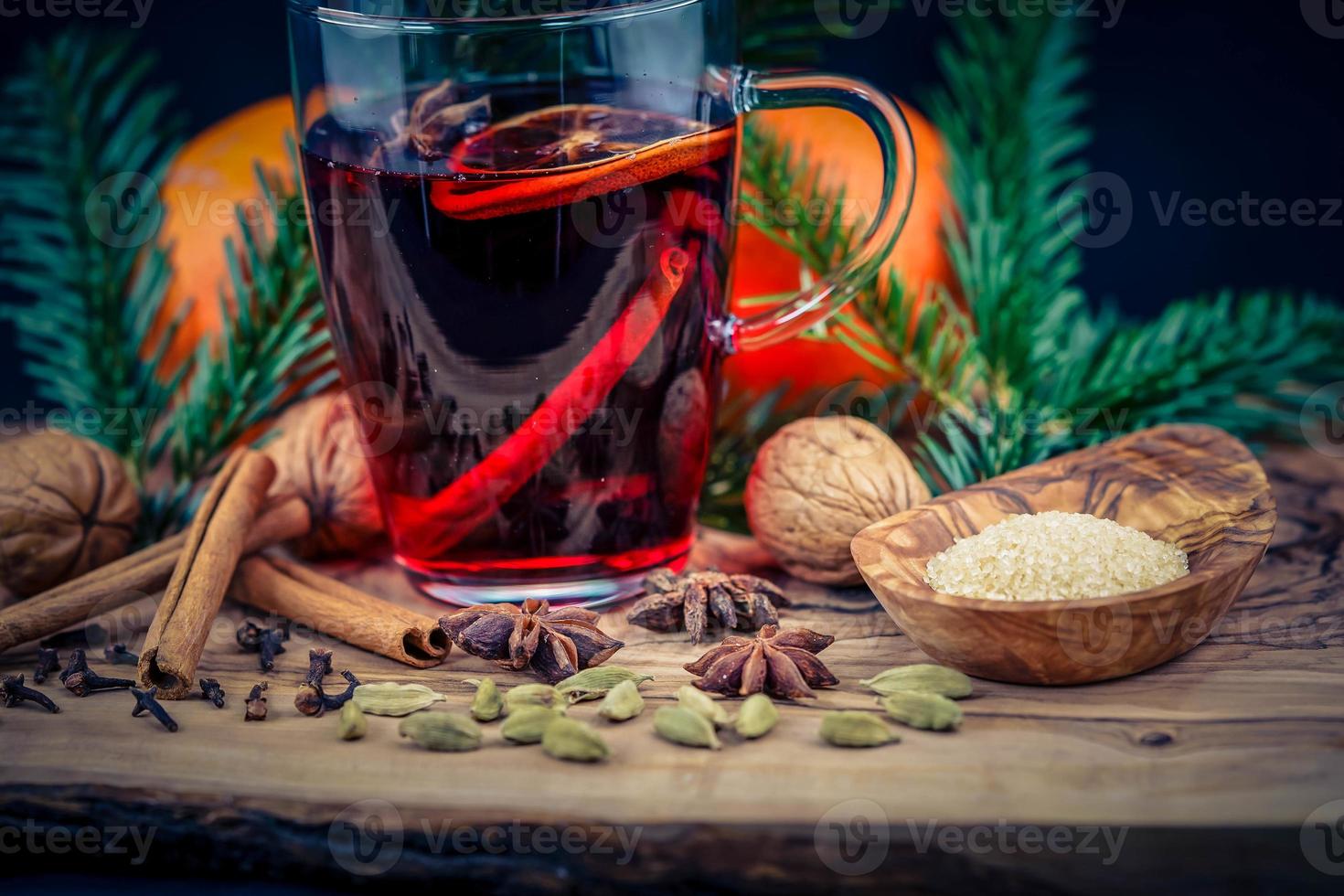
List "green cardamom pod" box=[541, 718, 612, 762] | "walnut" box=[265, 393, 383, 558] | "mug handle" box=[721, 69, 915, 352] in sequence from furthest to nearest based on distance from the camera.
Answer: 1. "walnut" box=[265, 393, 383, 558]
2. "mug handle" box=[721, 69, 915, 352]
3. "green cardamom pod" box=[541, 718, 612, 762]

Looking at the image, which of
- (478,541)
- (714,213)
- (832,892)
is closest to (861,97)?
(714,213)

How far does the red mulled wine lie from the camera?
1106 millimetres

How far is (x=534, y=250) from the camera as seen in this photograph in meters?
1.10

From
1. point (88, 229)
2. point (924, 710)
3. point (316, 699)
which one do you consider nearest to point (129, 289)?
point (88, 229)

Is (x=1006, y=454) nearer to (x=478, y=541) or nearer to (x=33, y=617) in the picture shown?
(x=478, y=541)

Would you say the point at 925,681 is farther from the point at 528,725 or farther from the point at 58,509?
the point at 58,509

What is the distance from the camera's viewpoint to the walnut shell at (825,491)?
1.22m

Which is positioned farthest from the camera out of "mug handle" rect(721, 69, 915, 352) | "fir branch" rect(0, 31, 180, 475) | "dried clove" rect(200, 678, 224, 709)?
"fir branch" rect(0, 31, 180, 475)

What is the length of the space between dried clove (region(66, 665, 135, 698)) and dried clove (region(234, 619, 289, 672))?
0.10 m

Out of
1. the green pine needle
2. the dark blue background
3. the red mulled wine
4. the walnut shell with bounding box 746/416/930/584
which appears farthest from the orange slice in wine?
the dark blue background

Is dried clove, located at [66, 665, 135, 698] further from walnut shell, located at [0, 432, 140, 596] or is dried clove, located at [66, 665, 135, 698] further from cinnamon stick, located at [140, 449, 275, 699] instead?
walnut shell, located at [0, 432, 140, 596]

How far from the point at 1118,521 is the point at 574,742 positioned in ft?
1.82

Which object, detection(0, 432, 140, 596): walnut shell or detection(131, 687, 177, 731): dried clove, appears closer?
detection(131, 687, 177, 731): dried clove

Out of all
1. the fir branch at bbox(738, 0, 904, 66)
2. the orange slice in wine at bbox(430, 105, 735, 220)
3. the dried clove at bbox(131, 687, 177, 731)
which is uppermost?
the fir branch at bbox(738, 0, 904, 66)
